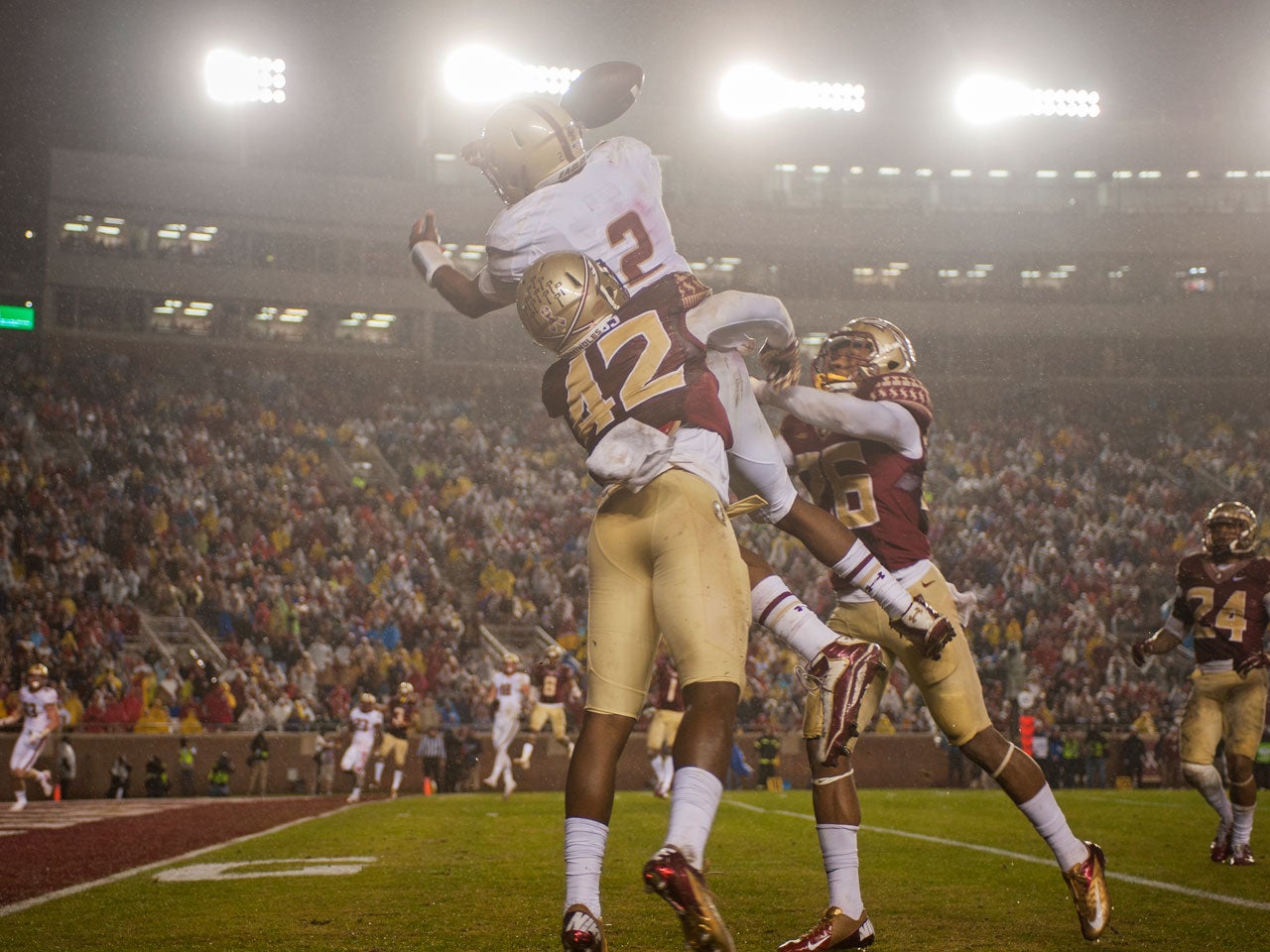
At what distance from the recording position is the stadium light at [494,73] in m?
32.8

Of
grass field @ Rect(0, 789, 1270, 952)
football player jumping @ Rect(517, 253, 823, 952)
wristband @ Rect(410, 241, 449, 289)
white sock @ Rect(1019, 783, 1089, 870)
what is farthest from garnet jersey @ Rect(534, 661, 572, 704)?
football player jumping @ Rect(517, 253, 823, 952)

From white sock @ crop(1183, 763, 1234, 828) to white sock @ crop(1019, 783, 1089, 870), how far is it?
140 inches

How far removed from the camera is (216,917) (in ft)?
16.9

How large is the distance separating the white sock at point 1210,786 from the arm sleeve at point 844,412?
4172 millimetres

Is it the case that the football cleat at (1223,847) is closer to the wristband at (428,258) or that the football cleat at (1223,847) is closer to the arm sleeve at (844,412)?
the arm sleeve at (844,412)

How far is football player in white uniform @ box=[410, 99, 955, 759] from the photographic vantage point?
3963mm

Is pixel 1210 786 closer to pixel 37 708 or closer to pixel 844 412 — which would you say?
pixel 844 412

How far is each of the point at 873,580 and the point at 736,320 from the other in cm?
105

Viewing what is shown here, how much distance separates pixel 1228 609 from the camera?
7980 millimetres

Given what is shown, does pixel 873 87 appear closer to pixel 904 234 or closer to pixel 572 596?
pixel 904 234

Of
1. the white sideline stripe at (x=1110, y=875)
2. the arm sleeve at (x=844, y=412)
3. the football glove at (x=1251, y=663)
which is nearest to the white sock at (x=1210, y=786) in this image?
the football glove at (x=1251, y=663)

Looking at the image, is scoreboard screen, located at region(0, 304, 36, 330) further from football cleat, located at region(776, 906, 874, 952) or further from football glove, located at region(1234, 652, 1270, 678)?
football cleat, located at region(776, 906, 874, 952)

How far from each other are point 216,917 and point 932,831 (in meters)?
5.94

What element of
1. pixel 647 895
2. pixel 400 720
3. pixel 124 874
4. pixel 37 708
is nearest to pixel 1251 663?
pixel 647 895
